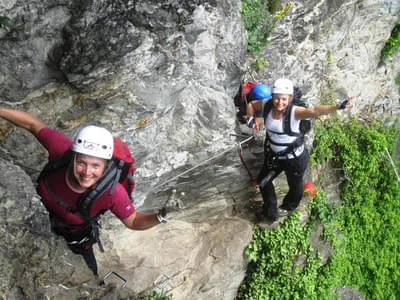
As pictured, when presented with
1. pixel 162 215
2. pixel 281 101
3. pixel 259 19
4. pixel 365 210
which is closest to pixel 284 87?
pixel 281 101

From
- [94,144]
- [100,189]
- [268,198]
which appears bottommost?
[268,198]

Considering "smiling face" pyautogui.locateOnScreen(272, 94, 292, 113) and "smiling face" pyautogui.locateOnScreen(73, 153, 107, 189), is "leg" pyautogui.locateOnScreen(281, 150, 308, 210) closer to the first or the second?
"smiling face" pyautogui.locateOnScreen(272, 94, 292, 113)

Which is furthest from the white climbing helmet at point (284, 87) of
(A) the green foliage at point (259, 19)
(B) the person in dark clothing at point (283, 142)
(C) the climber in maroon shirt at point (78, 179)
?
(C) the climber in maroon shirt at point (78, 179)

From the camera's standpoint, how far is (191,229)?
7.75 meters

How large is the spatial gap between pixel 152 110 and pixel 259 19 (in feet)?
10.6

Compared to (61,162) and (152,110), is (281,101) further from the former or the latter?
(61,162)

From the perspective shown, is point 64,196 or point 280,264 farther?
point 280,264

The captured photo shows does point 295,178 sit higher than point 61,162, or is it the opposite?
point 61,162

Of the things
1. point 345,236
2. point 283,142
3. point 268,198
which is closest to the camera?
point 283,142

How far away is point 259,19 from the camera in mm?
7746

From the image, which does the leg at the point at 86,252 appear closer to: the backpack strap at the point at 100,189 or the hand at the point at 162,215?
the backpack strap at the point at 100,189

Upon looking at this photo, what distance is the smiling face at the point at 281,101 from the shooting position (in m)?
5.97

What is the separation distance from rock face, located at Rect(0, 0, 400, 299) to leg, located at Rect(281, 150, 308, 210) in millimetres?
758

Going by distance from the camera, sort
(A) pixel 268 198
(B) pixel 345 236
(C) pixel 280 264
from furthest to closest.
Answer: (B) pixel 345 236 → (C) pixel 280 264 → (A) pixel 268 198
